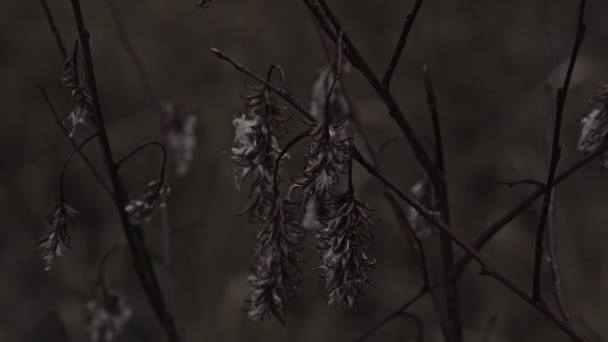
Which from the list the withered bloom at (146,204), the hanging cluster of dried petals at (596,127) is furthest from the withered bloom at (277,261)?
the hanging cluster of dried petals at (596,127)

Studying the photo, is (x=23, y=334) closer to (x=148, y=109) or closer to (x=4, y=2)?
(x=148, y=109)

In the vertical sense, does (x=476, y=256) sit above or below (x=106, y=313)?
below

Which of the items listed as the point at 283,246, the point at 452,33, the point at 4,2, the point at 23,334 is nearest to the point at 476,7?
the point at 452,33

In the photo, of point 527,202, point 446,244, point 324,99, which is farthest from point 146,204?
point 527,202

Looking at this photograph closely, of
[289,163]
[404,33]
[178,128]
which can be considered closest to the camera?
[404,33]

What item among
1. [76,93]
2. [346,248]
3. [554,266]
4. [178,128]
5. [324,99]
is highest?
[178,128]

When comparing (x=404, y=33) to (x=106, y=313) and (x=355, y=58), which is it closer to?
(x=355, y=58)

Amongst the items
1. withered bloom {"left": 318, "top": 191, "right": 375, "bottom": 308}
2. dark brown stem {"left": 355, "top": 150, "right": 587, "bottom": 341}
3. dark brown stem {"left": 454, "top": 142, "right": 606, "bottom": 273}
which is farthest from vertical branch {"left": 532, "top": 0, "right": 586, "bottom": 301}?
withered bloom {"left": 318, "top": 191, "right": 375, "bottom": 308}

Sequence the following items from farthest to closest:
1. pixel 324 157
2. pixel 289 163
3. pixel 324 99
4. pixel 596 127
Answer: pixel 289 163, pixel 324 99, pixel 596 127, pixel 324 157
